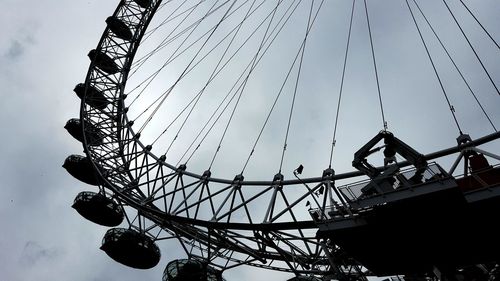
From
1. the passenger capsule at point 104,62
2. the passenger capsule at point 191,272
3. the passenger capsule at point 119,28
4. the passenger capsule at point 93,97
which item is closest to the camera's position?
the passenger capsule at point 191,272

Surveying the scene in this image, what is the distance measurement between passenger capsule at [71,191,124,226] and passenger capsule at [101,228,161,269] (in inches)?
125

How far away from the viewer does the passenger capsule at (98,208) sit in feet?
98.5

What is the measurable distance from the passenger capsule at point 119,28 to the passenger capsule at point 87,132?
8054mm

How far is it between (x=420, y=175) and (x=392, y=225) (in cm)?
207

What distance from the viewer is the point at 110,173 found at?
102ft

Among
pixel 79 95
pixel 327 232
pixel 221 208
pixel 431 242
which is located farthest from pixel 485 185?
pixel 79 95

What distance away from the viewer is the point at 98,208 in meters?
30.2

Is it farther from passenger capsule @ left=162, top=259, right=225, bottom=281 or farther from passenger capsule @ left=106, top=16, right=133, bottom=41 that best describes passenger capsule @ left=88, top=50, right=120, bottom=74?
passenger capsule @ left=162, top=259, right=225, bottom=281

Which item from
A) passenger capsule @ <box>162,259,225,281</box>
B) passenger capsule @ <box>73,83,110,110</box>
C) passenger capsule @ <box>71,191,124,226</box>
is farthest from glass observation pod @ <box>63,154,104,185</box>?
passenger capsule @ <box>162,259,225,281</box>

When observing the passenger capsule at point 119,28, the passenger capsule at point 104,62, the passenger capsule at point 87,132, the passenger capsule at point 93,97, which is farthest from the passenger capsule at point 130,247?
the passenger capsule at point 119,28

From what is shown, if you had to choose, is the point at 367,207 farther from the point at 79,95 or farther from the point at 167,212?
the point at 79,95

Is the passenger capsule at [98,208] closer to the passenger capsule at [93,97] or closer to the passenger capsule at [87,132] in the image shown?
the passenger capsule at [87,132]

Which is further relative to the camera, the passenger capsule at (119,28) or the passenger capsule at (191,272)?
the passenger capsule at (119,28)

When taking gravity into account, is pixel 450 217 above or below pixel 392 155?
below
